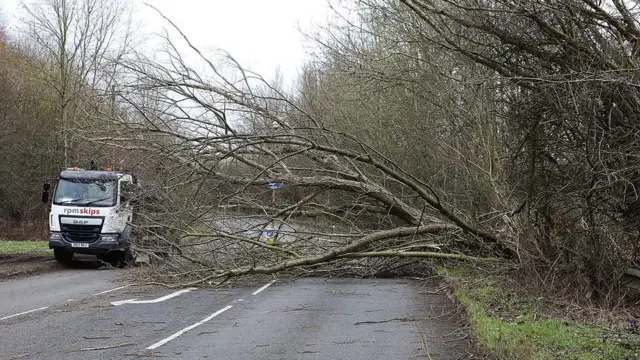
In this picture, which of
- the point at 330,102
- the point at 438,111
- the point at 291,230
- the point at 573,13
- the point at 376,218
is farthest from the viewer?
the point at 330,102

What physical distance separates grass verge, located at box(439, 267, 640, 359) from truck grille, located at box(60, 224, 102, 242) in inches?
462

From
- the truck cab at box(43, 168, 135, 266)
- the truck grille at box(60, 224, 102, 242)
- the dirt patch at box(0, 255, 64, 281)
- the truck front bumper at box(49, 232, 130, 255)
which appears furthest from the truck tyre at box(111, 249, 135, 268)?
the dirt patch at box(0, 255, 64, 281)

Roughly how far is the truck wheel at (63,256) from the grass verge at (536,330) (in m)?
13.1

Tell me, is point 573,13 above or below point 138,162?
above

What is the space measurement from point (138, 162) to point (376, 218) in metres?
6.34

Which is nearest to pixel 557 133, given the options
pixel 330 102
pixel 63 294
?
pixel 63 294

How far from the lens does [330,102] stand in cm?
2509

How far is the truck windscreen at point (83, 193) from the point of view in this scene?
1972 cm

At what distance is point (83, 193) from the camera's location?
19.9 meters

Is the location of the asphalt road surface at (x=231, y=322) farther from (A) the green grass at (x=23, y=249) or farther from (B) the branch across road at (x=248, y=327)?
(A) the green grass at (x=23, y=249)

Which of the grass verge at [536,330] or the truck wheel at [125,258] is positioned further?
the truck wheel at [125,258]

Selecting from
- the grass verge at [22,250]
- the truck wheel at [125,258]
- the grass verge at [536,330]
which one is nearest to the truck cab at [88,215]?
the truck wheel at [125,258]

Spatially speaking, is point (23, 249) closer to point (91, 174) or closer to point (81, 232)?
point (81, 232)

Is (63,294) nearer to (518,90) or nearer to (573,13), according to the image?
(518,90)
